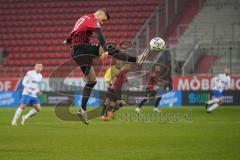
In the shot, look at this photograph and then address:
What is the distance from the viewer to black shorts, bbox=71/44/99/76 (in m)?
15.9

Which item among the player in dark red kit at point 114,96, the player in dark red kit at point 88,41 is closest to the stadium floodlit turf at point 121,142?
the player in dark red kit at point 88,41

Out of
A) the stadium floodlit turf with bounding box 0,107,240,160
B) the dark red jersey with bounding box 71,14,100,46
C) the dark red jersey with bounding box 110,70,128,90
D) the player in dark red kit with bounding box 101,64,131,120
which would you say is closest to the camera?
the stadium floodlit turf with bounding box 0,107,240,160

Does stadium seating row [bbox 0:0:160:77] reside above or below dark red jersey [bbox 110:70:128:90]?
above

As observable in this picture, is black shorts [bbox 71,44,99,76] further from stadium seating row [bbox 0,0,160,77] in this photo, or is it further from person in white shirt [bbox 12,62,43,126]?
stadium seating row [bbox 0,0,160,77]

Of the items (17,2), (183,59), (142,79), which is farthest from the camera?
(17,2)

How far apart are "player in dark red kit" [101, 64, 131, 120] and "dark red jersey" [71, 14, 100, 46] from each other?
348 inches

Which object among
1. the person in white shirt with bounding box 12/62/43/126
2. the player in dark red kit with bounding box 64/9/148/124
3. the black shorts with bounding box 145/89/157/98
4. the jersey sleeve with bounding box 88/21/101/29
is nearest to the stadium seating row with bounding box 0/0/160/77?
the black shorts with bounding box 145/89/157/98

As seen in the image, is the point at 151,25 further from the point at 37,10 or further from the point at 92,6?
the point at 37,10

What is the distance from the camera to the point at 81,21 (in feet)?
51.9

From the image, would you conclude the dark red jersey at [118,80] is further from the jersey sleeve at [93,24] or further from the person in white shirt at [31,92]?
the jersey sleeve at [93,24]

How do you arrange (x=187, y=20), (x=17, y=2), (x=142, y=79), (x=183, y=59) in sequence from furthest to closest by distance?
(x=17, y=2) → (x=187, y=20) → (x=183, y=59) → (x=142, y=79)

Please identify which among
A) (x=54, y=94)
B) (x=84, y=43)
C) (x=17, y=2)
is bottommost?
(x=54, y=94)

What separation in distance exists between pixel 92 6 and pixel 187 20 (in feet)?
22.7

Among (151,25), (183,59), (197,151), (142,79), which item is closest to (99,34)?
(197,151)
